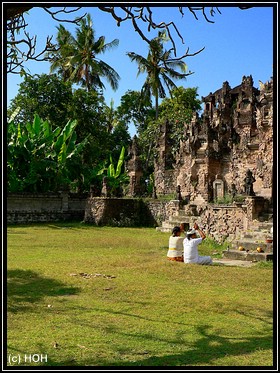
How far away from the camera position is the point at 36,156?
26.0m

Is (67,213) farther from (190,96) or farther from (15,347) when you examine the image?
(15,347)

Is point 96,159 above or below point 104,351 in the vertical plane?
above

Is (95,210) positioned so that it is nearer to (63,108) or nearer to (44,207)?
(44,207)

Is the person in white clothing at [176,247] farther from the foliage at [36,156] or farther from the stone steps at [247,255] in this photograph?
the foliage at [36,156]

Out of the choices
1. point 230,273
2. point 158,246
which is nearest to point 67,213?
point 158,246

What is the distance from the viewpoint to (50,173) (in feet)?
90.2

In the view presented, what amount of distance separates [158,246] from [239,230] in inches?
140

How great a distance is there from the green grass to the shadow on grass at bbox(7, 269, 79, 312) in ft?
0.05

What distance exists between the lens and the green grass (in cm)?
467

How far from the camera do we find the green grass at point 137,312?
15.3ft

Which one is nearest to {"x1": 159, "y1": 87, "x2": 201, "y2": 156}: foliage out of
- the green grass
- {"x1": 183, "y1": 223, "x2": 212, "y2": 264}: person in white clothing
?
{"x1": 183, "y1": 223, "x2": 212, "y2": 264}: person in white clothing

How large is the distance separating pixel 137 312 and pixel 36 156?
20787 millimetres

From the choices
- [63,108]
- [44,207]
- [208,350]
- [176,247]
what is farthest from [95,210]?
[208,350]

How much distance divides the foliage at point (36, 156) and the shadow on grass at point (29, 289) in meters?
17.1
